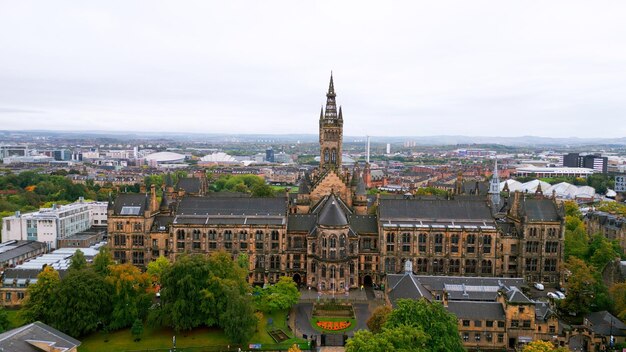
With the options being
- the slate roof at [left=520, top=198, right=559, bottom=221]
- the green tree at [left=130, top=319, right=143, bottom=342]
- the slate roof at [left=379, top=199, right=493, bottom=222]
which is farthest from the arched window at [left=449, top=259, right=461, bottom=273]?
the green tree at [left=130, top=319, right=143, bottom=342]

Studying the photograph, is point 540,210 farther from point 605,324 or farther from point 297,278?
point 297,278

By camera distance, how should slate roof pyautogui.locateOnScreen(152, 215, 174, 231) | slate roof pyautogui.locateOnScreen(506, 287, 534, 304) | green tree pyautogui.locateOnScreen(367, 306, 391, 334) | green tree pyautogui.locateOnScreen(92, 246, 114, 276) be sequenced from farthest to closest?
slate roof pyautogui.locateOnScreen(152, 215, 174, 231)
green tree pyautogui.locateOnScreen(92, 246, 114, 276)
slate roof pyautogui.locateOnScreen(506, 287, 534, 304)
green tree pyautogui.locateOnScreen(367, 306, 391, 334)

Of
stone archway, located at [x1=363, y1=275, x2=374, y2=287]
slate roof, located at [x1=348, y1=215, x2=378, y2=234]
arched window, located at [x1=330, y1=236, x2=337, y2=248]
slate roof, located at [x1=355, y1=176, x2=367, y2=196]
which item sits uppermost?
slate roof, located at [x1=355, y1=176, x2=367, y2=196]

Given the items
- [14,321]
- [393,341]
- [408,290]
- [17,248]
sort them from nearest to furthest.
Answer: [393,341], [408,290], [14,321], [17,248]

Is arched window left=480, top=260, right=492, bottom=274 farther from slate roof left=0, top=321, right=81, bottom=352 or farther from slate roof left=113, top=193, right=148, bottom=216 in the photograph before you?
slate roof left=0, top=321, right=81, bottom=352

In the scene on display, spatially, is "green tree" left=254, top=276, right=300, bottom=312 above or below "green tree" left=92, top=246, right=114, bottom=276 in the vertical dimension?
below

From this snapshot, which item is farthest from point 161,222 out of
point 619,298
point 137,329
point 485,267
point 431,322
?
point 619,298

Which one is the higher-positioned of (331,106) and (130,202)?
(331,106)

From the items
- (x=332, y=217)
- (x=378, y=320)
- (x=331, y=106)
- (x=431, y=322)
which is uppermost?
(x=331, y=106)
